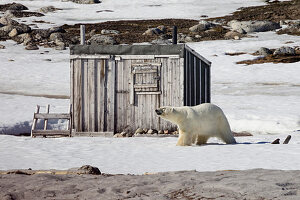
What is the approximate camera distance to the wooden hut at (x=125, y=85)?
16.5 metres

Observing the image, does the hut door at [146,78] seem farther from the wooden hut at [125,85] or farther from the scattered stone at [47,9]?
the scattered stone at [47,9]

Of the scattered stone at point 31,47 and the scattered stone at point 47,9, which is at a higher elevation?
the scattered stone at point 47,9

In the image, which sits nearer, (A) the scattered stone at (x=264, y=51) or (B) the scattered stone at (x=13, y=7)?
(A) the scattered stone at (x=264, y=51)

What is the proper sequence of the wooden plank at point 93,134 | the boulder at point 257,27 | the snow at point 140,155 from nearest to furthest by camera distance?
the snow at point 140,155 → the wooden plank at point 93,134 → the boulder at point 257,27

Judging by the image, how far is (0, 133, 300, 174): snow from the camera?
399 inches

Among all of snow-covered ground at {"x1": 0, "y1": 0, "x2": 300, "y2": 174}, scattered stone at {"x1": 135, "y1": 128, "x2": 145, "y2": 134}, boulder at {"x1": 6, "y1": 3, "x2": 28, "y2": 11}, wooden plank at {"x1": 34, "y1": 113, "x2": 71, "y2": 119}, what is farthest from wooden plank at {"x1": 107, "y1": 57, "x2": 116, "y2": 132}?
boulder at {"x1": 6, "y1": 3, "x2": 28, "y2": 11}

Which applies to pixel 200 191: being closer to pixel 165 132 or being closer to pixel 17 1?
pixel 165 132

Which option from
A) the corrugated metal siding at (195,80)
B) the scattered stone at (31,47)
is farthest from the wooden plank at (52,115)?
the scattered stone at (31,47)

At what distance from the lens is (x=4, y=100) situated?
78.8 feet

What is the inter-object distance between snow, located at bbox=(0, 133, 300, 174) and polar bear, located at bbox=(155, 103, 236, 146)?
424mm

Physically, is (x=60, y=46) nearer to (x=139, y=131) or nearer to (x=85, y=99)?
(x=85, y=99)

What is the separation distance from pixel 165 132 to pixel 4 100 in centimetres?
1011

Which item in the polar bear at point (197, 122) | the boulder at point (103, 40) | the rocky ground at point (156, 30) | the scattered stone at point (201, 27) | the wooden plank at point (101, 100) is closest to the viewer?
the polar bear at point (197, 122)

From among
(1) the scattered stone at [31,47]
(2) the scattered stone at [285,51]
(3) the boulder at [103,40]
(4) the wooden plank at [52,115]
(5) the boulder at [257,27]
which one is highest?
(5) the boulder at [257,27]
